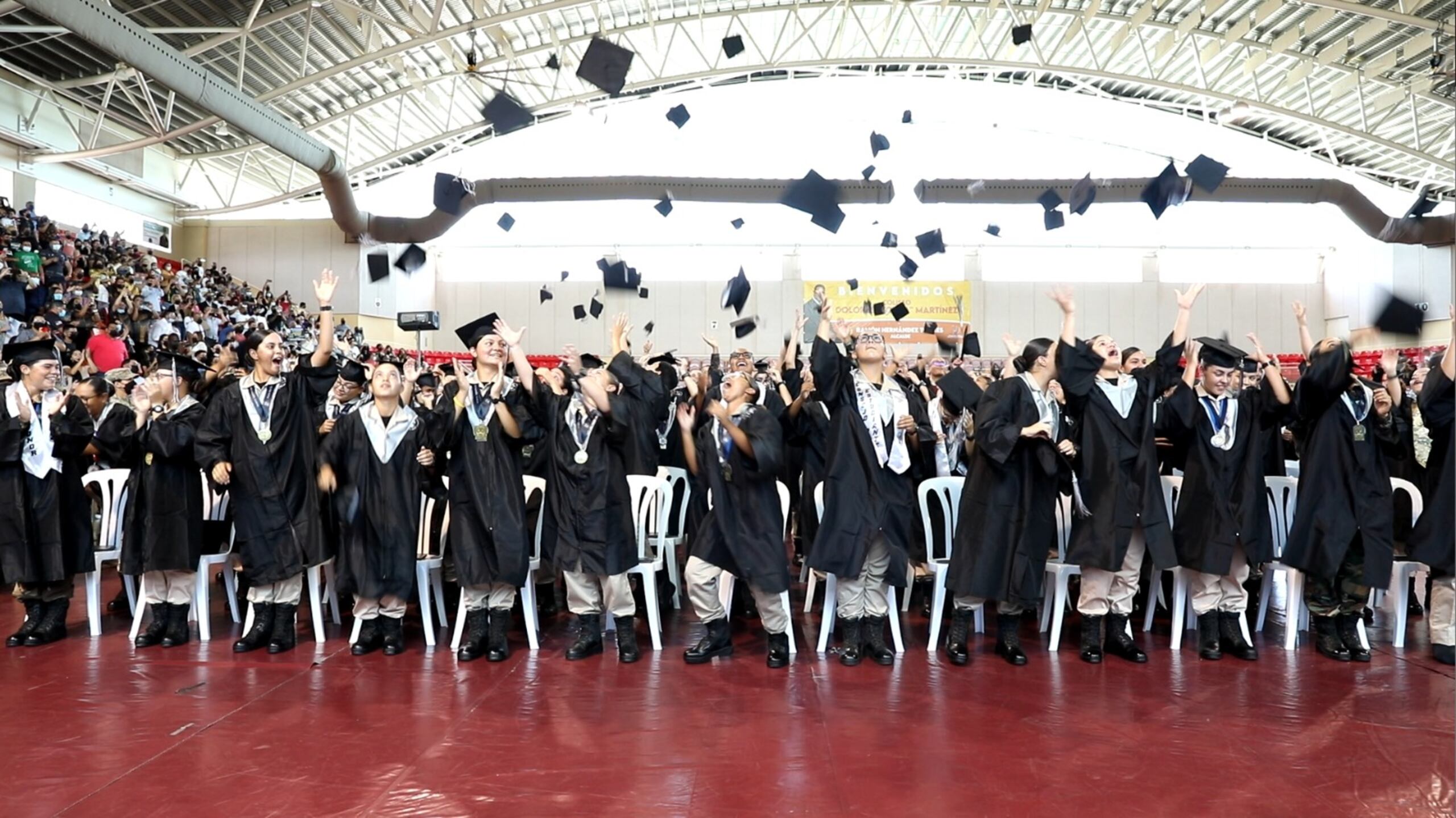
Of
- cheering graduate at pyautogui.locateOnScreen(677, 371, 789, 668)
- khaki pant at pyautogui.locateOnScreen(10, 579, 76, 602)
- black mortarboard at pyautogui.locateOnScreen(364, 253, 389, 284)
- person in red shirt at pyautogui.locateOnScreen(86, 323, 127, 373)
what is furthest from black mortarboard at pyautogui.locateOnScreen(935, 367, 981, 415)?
black mortarboard at pyautogui.locateOnScreen(364, 253, 389, 284)

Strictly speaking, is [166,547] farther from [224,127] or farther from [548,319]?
[548,319]

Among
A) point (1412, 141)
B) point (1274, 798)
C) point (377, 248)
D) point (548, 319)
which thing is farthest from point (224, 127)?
point (1412, 141)

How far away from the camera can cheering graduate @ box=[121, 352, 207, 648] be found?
4836mm

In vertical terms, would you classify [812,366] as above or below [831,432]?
above

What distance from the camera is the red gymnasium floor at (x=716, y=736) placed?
291cm

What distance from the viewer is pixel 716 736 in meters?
3.50

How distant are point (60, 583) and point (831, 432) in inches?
160

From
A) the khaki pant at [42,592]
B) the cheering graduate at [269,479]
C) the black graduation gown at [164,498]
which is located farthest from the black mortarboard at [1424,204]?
the khaki pant at [42,592]

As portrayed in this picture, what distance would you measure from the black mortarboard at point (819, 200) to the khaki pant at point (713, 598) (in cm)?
213

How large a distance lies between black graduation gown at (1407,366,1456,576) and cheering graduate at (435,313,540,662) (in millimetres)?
4166

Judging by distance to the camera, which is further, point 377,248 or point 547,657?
point 377,248

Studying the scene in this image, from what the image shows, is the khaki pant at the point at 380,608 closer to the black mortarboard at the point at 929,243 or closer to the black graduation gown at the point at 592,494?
the black graduation gown at the point at 592,494

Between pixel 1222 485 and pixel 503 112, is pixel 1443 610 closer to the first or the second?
pixel 1222 485

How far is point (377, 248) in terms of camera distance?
22.4 meters
